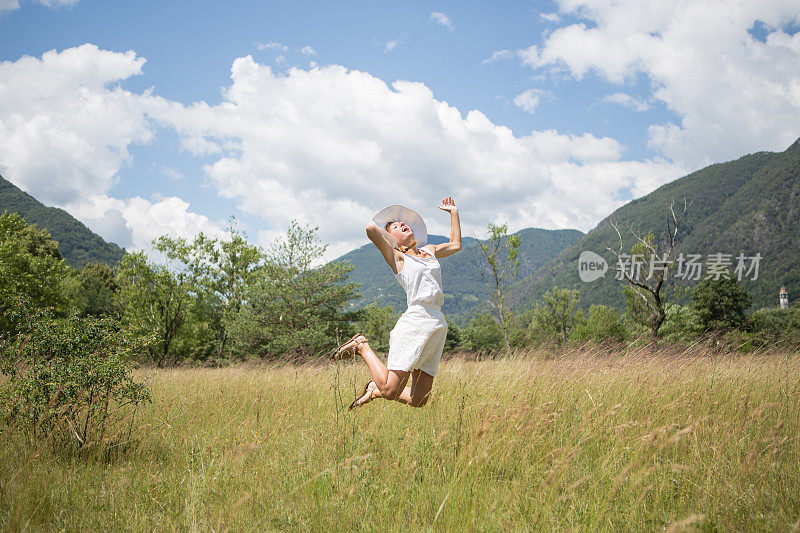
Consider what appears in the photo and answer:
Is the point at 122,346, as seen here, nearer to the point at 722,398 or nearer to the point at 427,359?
the point at 427,359

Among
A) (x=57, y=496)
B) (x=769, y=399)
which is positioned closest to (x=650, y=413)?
(x=769, y=399)

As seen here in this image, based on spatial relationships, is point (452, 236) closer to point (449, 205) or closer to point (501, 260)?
point (449, 205)

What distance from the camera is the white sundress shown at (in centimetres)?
337

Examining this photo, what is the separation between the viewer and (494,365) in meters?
6.55

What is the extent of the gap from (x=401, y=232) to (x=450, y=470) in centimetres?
208

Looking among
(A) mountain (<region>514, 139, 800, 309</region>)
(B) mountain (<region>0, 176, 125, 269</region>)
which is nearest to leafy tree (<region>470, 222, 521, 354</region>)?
(B) mountain (<region>0, 176, 125, 269</region>)

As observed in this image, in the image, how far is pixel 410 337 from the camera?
3.38 meters

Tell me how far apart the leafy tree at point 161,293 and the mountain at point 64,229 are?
66.3m

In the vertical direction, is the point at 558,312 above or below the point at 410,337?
below

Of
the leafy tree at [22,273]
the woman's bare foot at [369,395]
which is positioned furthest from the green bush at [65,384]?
the leafy tree at [22,273]

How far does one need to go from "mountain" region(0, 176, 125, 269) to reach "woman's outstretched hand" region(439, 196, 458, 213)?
97.6m

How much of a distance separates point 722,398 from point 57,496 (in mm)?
5799

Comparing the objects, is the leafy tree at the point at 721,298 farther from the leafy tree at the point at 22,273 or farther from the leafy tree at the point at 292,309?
the leafy tree at the point at 22,273

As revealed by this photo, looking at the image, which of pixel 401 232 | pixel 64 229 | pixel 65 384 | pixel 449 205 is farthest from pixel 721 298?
pixel 64 229
